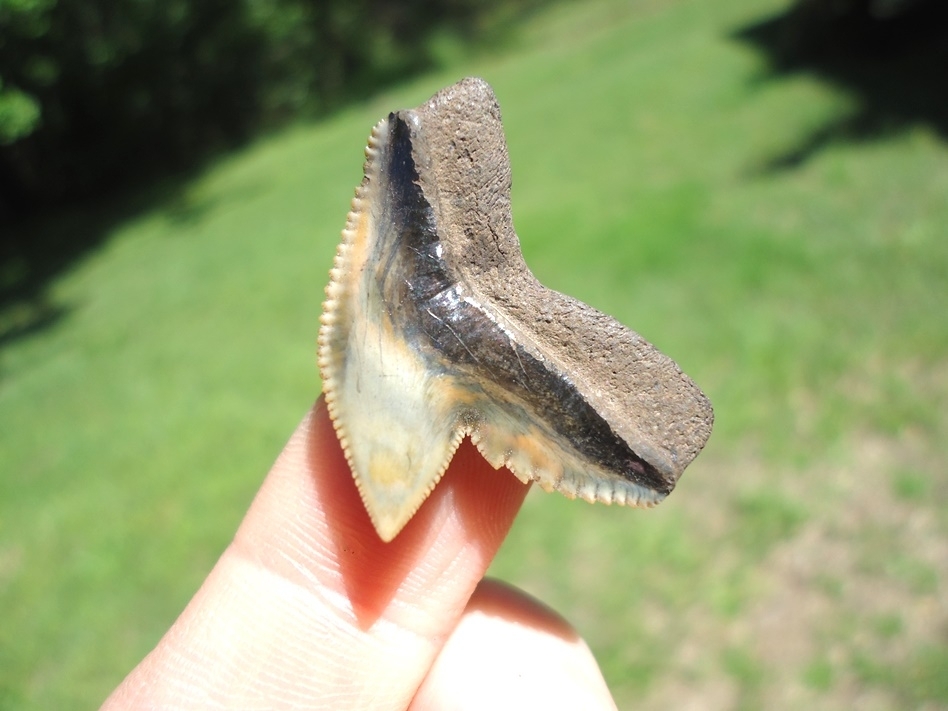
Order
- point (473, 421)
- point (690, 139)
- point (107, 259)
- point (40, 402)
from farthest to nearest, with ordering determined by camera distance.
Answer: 1. point (107, 259)
2. point (690, 139)
3. point (40, 402)
4. point (473, 421)

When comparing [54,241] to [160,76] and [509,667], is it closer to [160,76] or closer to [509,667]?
[160,76]

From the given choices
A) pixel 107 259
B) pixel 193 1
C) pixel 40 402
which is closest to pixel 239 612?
pixel 40 402

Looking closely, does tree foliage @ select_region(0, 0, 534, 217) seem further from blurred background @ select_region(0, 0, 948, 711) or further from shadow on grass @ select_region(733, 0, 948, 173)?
shadow on grass @ select_region(733, 0, 948, 173)

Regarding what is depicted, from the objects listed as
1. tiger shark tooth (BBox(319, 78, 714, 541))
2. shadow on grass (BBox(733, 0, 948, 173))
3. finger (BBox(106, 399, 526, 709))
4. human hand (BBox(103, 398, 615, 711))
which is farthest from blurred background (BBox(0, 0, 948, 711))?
tiger shark tooth (BBox(319, 78, 714, 541))

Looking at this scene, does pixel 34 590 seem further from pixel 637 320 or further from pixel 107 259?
pixel 107 259

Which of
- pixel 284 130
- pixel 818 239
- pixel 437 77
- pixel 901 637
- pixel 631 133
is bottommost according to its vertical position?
pixel 901 637

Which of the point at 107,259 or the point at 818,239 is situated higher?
the point at 818,239

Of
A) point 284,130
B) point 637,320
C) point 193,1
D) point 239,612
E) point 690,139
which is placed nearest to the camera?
point 239,612

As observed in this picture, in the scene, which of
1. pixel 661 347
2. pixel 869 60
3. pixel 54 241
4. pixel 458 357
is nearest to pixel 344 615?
pixel 458 357
